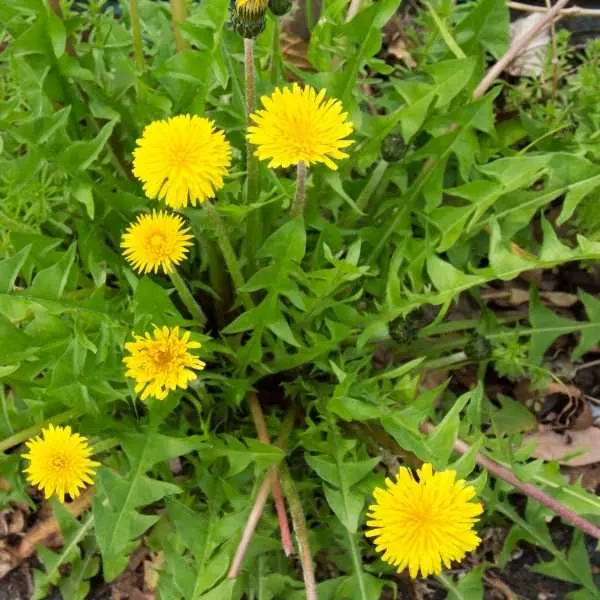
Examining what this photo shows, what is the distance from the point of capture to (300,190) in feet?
4.96

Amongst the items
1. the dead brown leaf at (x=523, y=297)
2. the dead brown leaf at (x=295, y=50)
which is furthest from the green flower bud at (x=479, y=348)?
the dead brown leaf at (x=295, y=50)

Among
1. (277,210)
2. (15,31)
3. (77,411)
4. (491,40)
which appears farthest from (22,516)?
(491,40)

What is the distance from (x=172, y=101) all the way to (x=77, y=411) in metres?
0.74

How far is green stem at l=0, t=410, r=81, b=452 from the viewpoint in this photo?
174 cm

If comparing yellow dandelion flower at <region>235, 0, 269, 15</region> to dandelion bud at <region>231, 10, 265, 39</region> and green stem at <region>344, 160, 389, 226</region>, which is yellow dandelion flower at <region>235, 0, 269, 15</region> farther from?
green stem at <region>344, 160, 389, 226</region>

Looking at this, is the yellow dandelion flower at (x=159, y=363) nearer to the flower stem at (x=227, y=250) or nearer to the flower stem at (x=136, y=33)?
the flower stem at (x=227, y=250)

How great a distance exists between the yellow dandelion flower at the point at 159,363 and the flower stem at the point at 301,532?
461mm

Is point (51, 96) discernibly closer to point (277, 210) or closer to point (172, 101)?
point (172, 101)

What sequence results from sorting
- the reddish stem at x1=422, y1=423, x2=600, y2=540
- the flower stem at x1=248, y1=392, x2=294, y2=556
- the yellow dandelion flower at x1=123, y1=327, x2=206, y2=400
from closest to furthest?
the yellow dandelion flower at x1=123, y1=327, x2=206, y2=400
the reddish stem at x1=422, y1=423, x2=600, y2=540
the flower stem at x1=248, y1=392, x2=294, y2=556

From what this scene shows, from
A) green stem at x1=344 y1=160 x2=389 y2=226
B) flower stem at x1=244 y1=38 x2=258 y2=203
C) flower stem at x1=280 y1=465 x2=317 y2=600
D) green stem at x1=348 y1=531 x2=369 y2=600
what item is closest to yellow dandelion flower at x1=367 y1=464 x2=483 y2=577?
flower stem at x1=280 y1=465 x2=317 y2=600

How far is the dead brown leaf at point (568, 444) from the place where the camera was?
2132mm

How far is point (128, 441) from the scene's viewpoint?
1675 mm

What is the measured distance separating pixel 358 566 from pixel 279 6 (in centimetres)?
115

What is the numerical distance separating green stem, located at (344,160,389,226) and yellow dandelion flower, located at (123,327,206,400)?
2.23ft
